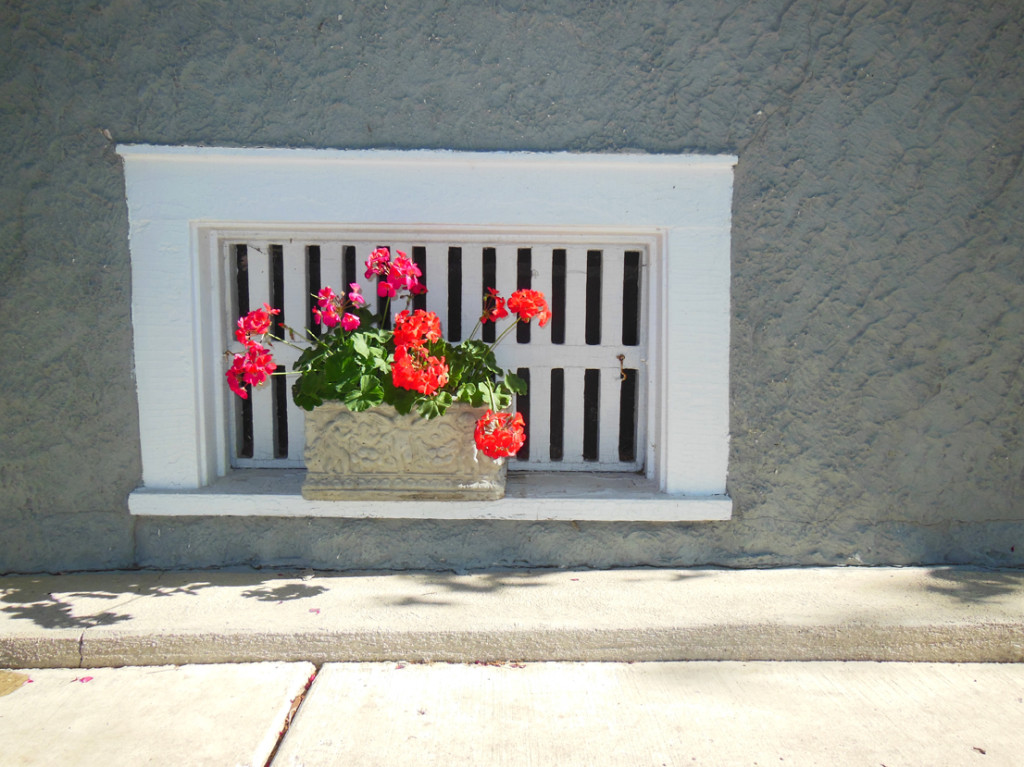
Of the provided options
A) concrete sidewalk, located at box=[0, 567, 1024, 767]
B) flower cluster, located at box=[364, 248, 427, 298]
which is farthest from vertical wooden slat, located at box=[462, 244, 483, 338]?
concrete sidewalk, located at box=[0, 567, 1024, 767]

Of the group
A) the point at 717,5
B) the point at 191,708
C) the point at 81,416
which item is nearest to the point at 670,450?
the point at 717,5

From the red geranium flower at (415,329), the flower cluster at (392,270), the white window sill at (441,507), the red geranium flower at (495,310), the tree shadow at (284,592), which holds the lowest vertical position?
the tree shadow at (284,592)

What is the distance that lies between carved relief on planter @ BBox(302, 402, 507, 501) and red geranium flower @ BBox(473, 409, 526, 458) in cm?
13

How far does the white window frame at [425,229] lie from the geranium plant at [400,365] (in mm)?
293

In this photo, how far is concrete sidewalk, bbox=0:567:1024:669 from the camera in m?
2.57

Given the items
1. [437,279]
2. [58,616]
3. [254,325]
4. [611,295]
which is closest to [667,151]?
[611,295]

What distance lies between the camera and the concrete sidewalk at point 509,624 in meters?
2.57

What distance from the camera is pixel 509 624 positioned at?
8.53ft

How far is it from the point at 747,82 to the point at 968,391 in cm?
155

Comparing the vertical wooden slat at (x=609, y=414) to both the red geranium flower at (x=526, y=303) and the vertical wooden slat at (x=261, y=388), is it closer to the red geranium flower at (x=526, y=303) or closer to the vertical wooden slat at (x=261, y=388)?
the red geranium flower at (x=526, y=303)

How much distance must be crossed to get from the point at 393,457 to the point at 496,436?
465 mm

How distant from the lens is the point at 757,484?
3.05 m

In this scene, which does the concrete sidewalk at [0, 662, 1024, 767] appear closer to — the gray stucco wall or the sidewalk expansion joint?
the sidewalk expansion joint

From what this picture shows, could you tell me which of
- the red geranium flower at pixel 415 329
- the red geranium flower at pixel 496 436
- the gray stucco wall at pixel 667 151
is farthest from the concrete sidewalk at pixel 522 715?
the red geranium flower at pixel 415 329
